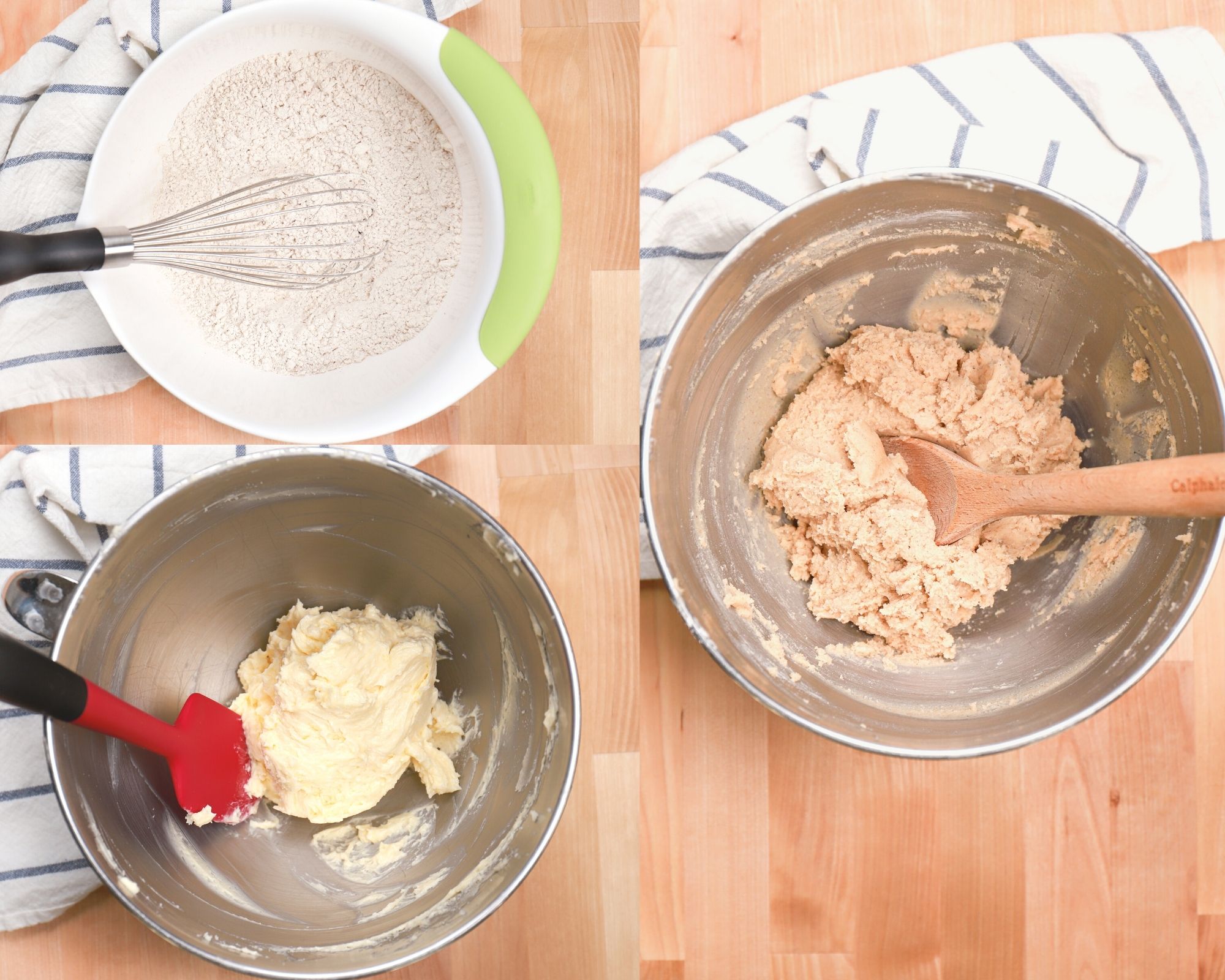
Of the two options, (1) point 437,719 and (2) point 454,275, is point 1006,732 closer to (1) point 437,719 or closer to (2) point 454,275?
(1) point 437,719

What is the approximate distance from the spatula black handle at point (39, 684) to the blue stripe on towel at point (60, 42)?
506 mm

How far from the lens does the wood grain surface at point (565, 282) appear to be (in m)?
0.73

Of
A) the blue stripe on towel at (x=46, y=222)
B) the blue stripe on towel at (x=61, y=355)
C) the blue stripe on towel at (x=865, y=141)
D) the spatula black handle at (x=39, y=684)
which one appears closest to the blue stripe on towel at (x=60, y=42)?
the blue stripe on towel at (x=46, y=222)

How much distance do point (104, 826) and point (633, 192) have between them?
23.0 inches

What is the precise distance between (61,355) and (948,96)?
73 centimetres

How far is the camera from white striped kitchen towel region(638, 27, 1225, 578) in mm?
704

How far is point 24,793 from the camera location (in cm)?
69

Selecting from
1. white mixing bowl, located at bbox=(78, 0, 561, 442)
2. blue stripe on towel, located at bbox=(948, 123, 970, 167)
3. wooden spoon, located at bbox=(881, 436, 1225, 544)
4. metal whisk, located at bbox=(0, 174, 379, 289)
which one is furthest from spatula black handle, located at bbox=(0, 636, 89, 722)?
blue stripe on towel, located at bbox=(948, 123, 970, 167)

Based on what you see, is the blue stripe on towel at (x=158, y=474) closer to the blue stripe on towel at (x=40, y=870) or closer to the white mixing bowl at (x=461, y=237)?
the white mixing bowl at (x=461, y=237)

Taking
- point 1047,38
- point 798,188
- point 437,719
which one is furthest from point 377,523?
point 1047,38

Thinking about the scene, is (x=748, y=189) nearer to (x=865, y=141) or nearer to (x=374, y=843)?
(x=865, y=141)

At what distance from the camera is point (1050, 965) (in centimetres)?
74

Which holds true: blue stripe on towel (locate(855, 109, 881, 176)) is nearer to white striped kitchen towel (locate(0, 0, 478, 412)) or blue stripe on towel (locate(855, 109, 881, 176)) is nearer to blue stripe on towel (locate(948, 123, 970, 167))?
blue stripe on towel (locate(948, 123, 970, 167))

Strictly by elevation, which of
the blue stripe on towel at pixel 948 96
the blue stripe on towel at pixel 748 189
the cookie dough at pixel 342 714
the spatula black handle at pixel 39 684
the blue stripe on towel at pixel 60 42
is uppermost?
the blue stripe on towel at pixel 60 42
